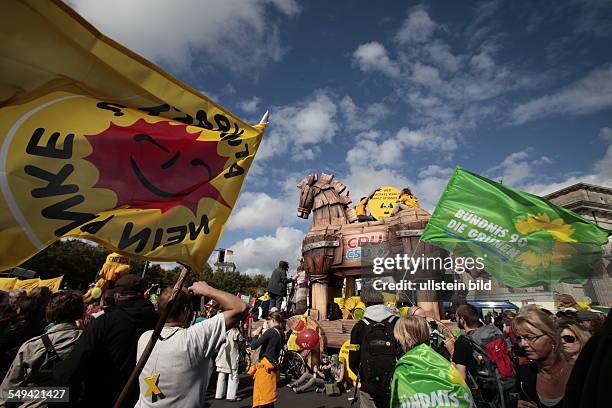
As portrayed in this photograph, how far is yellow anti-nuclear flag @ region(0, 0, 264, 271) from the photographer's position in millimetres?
1841

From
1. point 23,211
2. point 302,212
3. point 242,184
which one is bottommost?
point 23,211

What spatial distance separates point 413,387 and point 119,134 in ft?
9.29

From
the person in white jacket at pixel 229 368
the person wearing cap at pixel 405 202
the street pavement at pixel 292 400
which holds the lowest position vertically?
the street pavement at pixel 292 400

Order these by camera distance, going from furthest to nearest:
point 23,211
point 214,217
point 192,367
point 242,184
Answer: point 242,184
point 214,217
point 192,367
point 23,211

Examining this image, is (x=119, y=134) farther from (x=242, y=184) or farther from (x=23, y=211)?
(x=242, y=184)

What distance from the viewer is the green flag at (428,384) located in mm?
2291

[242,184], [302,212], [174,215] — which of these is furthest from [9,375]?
[302,212]

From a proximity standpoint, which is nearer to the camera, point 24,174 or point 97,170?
point 24,174

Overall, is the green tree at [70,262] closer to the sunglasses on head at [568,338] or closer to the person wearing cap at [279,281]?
the person wearing cap at [279,281]

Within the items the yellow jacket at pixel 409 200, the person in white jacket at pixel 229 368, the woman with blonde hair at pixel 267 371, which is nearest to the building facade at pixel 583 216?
the yellow jacket at pixel 409 200

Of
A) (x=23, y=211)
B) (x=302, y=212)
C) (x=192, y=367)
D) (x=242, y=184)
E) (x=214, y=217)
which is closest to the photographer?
(x=23, y=211)

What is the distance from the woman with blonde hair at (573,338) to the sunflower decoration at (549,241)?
2167 mm

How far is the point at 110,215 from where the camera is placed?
223cm

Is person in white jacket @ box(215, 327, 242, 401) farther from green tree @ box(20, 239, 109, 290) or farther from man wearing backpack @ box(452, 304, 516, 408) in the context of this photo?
green tree @ box(20, 239, 109, 290)
